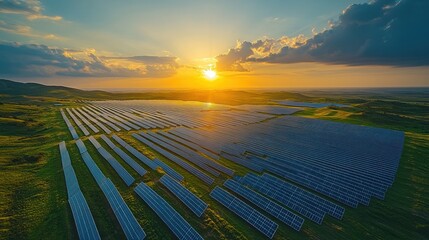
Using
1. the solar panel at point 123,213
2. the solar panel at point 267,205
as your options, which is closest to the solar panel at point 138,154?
the solar panel at point 123,213

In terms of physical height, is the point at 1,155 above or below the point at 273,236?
above

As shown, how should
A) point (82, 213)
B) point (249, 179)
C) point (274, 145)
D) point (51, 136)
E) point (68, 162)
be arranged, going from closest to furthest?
point (82, 213) → point (249, 179) → point (68, 162) → point (274, 145) → point (51, 136)

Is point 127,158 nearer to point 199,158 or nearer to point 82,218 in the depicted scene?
point 199,158

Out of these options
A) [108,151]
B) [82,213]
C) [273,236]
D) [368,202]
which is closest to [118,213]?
[82,213]

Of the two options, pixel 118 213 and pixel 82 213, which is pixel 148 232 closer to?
pixel 118 213

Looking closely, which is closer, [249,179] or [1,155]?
[249,179]

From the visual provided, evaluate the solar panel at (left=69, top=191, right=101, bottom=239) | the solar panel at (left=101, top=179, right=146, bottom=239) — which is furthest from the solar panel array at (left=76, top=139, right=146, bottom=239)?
the solar panel at (left=69, top=191, right=101, bottom=239)

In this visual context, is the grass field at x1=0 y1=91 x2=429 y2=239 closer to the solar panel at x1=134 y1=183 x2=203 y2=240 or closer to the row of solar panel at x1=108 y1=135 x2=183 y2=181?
the solar panel at x1=134 y1=183 x2=203 y2=240
